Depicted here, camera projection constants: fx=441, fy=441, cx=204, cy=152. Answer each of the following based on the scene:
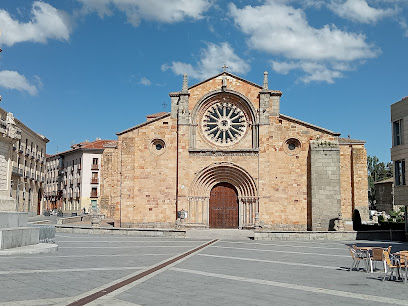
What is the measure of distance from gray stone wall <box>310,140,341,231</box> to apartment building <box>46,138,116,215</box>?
110 feet

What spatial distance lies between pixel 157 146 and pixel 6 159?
17.4 m

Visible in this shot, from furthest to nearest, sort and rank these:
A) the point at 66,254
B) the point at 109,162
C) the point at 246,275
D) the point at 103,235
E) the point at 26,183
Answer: the point at 26,183
the point at 109,162
the point at 103,235
the point at 66,254
the point at 246,275

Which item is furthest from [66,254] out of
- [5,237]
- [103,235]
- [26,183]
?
[26,183]

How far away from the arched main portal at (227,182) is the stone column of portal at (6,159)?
55.5 ft

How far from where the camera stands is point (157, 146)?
3066 centimetres

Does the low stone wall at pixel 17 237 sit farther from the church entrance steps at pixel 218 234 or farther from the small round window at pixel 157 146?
the small round window at pixel 157 146

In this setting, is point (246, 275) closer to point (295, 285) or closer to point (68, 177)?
point (295, 285)

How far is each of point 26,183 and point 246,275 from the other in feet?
135

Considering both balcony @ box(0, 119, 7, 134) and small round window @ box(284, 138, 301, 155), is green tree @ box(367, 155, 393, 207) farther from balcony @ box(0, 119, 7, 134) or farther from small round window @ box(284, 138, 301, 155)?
balcony @ box(0, 119, 7, 134)

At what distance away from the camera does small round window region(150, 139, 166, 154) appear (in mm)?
30297

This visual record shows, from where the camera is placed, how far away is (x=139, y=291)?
810 centimetres

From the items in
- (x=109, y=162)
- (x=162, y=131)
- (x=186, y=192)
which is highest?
(x=162, y=131)

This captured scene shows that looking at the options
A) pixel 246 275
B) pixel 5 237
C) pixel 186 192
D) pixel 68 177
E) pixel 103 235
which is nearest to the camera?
pixel 246 275

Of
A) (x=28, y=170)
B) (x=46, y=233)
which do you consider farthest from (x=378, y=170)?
(x=46, y=233)
